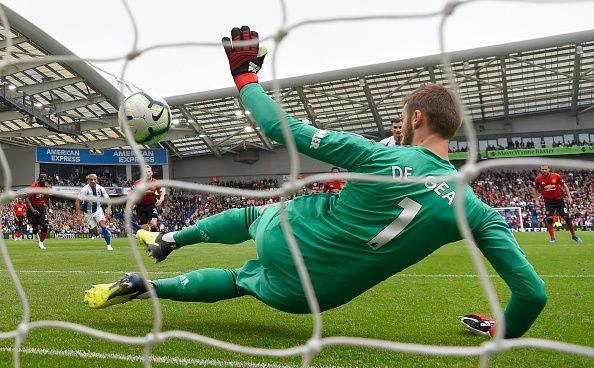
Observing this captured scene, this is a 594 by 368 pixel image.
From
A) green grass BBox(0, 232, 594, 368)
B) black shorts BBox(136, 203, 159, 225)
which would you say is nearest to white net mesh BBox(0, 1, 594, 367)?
green grass BBox(0, 232, 594, 368)

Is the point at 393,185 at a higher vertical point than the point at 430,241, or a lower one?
higher

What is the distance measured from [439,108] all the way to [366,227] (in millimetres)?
589

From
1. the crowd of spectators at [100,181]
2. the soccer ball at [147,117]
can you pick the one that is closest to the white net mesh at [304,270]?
the soccer ball at [147,117]

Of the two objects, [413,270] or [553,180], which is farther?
[553,180]

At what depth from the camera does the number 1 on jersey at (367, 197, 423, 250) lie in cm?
213

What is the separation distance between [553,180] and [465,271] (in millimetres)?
5920

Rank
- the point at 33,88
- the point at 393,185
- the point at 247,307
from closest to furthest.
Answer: the point at 393,185 → the point at 247,307 → the point at 33,88

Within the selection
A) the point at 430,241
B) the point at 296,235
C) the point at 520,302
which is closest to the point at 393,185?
the point at 430,241

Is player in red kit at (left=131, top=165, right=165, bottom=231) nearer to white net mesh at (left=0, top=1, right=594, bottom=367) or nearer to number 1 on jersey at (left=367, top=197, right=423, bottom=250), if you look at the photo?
white net mesh at (left=0, top=1, right=594, bottom=367)

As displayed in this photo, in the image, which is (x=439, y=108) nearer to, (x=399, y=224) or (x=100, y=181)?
(x=399, y=224)

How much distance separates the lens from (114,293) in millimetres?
2600

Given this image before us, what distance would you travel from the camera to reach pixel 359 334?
2.74 m

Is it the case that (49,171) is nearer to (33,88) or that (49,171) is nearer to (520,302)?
(33,88)

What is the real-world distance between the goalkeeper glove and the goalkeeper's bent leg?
110 centimetres
